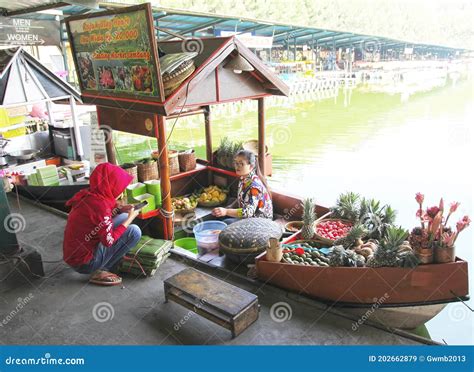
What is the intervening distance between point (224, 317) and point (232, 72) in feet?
9.34

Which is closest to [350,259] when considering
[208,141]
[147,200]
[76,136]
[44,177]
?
Result: [147,200]

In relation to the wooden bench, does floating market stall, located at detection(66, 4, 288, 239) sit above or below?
above

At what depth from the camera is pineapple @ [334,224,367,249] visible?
12.7ft

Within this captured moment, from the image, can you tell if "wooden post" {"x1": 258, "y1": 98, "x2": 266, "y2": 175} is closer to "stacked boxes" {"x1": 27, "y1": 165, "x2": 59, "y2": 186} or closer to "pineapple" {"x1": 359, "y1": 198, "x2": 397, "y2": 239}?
"pineapple" {"x1": 359, "y1": 198, "x2": 397, "y2": 239}

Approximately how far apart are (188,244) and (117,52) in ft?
7.83

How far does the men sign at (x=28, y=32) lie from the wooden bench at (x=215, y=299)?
7.11 metres

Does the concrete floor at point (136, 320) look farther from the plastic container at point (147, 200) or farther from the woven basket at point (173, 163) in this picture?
the woven basket at point (173, 163)

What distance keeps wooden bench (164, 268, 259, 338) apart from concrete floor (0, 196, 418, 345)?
Answer: 0.13 metres

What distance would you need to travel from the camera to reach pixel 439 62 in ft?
102

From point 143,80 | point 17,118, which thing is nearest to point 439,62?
point 17,118

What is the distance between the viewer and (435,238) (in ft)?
10.3
